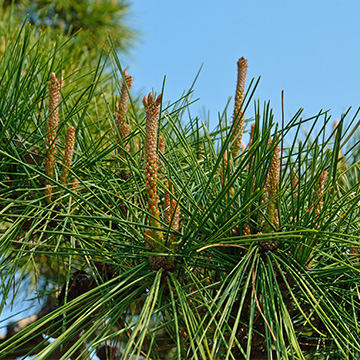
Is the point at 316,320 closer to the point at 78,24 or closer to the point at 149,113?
the point at 149,113

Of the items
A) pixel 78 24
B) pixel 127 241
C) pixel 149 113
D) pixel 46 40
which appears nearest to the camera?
pixel 149 113

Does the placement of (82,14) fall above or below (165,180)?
above

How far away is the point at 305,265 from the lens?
19.0 inches

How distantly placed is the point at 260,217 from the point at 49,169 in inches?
9.4

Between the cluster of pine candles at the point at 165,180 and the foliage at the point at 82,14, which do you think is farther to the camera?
the foliage at the point at 82,14

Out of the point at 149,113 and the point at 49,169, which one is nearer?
the point at 149,113

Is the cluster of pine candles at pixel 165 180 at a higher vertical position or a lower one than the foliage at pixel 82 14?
lower

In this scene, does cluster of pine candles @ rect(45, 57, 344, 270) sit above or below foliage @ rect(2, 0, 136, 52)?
below

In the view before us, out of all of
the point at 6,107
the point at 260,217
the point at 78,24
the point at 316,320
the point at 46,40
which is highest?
the point at 78,24

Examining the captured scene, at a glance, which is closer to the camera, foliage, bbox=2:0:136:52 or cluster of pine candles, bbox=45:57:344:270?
cluster of pine candles, bbox=45:57:344:270

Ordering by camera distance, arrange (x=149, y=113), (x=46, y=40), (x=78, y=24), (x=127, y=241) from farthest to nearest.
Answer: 1. (x=78, y=24)
2. (x=46, y=40)
3. (x=127, y=241)
4. (x=149, y=113)

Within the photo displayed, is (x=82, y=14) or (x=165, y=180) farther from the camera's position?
(x=82, y=14)

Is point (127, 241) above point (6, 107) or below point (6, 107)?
below

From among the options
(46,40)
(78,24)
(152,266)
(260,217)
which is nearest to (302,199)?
(260,217)
